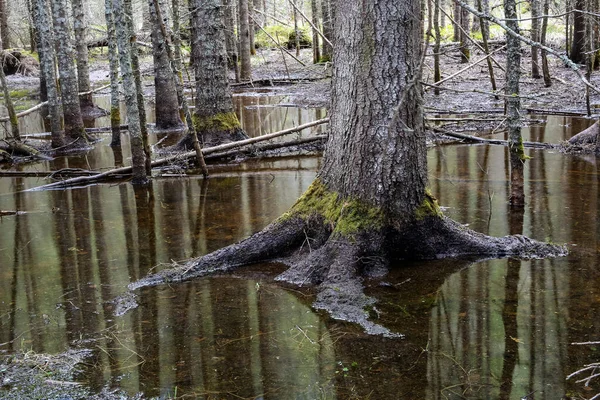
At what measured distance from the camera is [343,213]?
6.32m

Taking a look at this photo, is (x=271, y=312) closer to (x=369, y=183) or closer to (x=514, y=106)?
(x=369, y=183)

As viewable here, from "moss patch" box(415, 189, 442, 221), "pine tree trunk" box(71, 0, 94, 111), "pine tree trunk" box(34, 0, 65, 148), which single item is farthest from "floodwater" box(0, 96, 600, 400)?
"pine tree trunk" box(71, 0, 94, 111)

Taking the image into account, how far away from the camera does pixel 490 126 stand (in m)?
15.3

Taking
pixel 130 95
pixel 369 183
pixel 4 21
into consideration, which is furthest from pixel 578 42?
pixel 4 21

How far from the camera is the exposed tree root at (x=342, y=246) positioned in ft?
20.1

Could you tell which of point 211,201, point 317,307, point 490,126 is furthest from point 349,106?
point 490,126

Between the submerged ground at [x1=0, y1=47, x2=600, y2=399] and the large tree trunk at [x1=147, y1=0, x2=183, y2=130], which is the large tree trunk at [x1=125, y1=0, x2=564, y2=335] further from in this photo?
the large tree trunk at [x1=147, y1=0, x2=183, y2=130]

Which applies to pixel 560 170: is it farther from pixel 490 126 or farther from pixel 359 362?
pixel 359 362

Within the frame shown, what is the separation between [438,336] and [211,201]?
5360mm

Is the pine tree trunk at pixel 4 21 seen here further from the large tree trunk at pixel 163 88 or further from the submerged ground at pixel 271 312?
the submerged ground at pixel 271 312

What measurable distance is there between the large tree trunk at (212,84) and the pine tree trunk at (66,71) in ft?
10.1

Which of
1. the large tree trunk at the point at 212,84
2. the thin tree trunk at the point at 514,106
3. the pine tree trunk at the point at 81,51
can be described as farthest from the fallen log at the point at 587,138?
the pine tree trunk at the point at 81,51

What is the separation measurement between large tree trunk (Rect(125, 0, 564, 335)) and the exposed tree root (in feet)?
0.04

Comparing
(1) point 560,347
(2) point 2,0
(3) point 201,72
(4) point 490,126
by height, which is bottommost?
(1) point 560,347
